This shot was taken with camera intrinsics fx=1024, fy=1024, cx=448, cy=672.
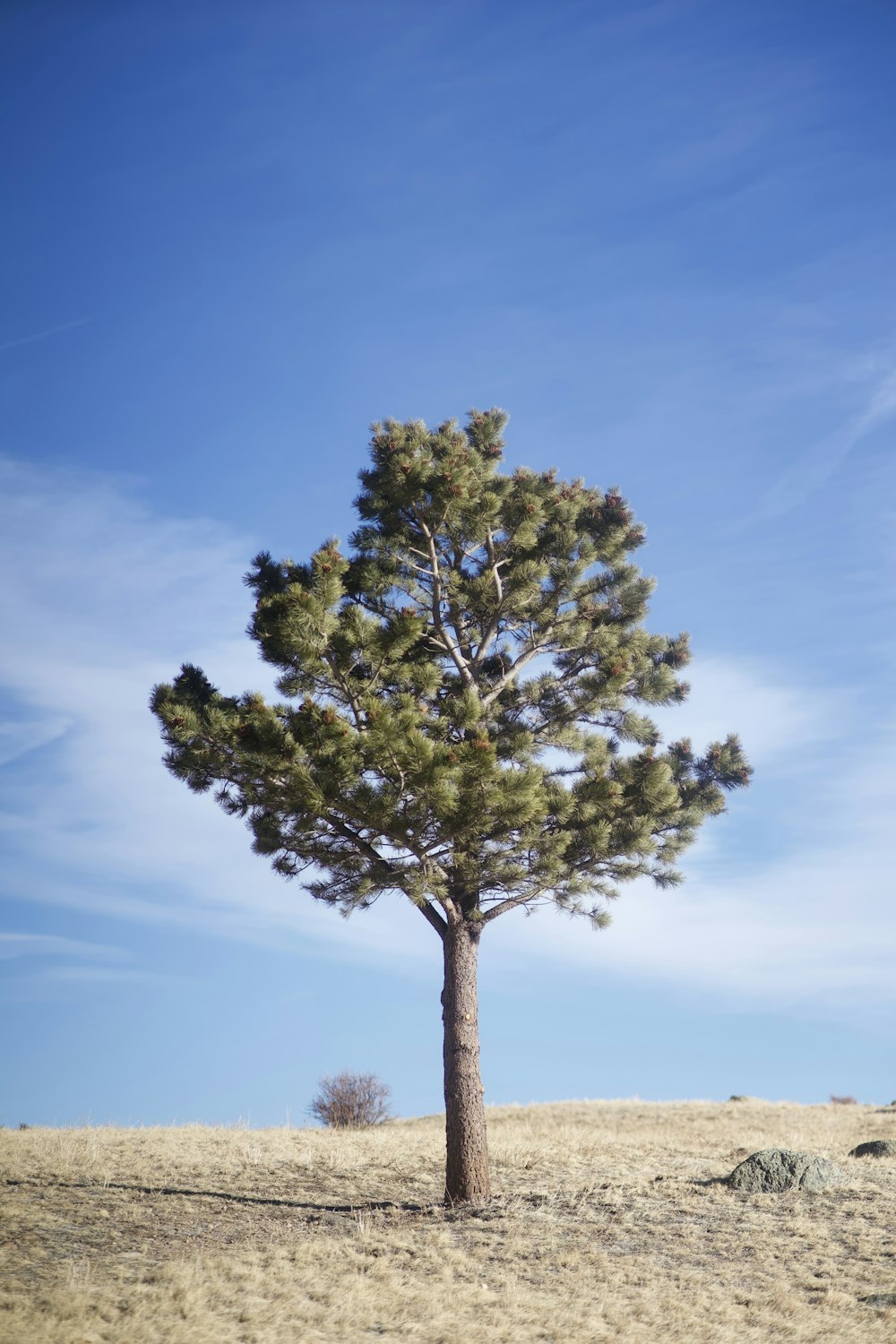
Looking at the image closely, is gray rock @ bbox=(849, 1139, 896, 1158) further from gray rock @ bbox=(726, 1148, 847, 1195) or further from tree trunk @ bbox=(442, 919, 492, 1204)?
tree trunk @ bbox=(442, 919, 492, 1204)

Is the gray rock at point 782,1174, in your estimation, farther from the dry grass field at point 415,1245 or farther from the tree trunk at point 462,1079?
the tree trunk at point 462,1079

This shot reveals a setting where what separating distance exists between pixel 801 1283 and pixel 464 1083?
4992mm

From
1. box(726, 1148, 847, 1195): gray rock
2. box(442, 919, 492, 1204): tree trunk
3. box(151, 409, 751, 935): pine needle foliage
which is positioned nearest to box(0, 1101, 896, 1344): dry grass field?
box(726, 1148, 847, 1195): gray rock

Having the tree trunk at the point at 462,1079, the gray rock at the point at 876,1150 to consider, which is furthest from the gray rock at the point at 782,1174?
the tree trunk at the point at 462,1079

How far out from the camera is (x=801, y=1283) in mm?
11242

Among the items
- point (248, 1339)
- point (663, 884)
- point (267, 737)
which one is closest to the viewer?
point (248, 1339)

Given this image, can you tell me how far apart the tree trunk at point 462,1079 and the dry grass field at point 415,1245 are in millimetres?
520

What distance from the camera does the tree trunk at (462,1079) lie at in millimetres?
14258

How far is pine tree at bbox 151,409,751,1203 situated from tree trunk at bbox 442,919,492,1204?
0.03 metres

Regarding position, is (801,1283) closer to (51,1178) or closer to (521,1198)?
(521,1198)

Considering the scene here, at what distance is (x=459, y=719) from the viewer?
1415cm

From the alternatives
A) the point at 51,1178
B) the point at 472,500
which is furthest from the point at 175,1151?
the point at 472,500

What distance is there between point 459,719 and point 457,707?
0.54ft

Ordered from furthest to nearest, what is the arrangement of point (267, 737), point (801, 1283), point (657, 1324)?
point (267, 737), point (801, 1283), point (657, 1324)
